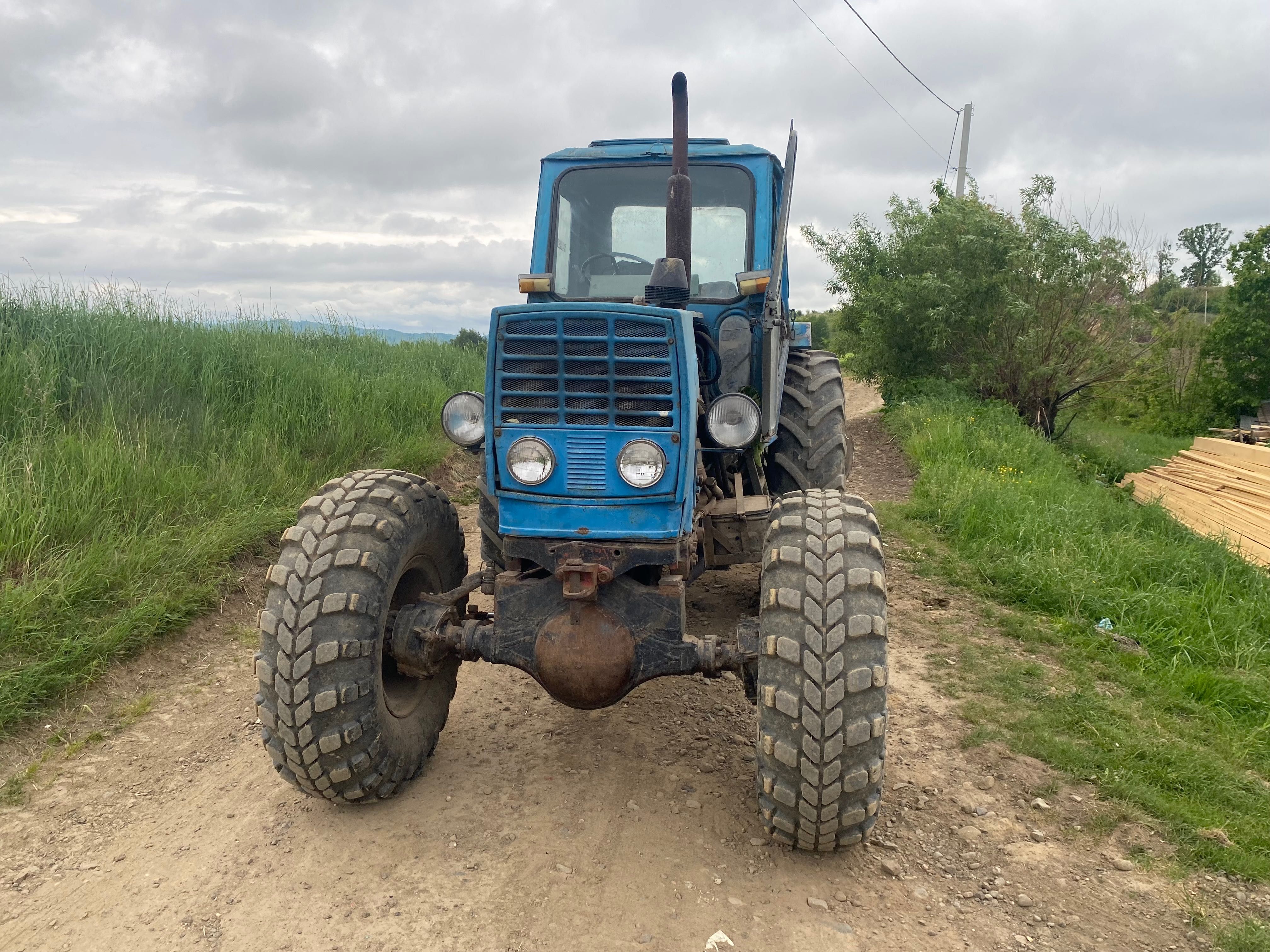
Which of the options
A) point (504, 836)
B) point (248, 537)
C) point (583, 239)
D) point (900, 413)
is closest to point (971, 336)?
point (900, 413)

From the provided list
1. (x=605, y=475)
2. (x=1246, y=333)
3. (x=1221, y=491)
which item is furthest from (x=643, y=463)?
(x=1246, y=333)

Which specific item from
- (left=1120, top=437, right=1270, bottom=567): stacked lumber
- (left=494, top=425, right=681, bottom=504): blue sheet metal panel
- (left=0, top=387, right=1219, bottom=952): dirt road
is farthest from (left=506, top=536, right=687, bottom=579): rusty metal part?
Answer: (left=1120, top=437, right=1270, bottom=567): stacked lumber

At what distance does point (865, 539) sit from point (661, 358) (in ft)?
→ 2.95

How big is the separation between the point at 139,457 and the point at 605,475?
3.86 metres

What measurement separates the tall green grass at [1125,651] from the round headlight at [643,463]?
217 cm

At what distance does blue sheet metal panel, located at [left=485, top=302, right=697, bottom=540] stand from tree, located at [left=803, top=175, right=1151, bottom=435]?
1031cm

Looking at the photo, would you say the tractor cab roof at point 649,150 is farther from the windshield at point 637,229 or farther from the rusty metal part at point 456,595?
the rusty metal part at point 456,595

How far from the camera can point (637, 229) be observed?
436cm

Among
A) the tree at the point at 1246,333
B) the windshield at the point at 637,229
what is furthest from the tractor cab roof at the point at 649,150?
the tree at the point at 1246,333

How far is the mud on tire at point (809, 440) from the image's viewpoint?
4262mm

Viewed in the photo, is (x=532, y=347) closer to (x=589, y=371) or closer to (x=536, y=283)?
(x=589, y=371)

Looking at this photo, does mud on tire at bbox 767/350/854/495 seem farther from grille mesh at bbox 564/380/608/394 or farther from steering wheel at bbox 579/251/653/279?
grille mesh at bbox 564/380/608/394

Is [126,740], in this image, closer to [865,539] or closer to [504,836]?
[504,836]

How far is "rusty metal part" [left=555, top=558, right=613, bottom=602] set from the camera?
9.17 ft
